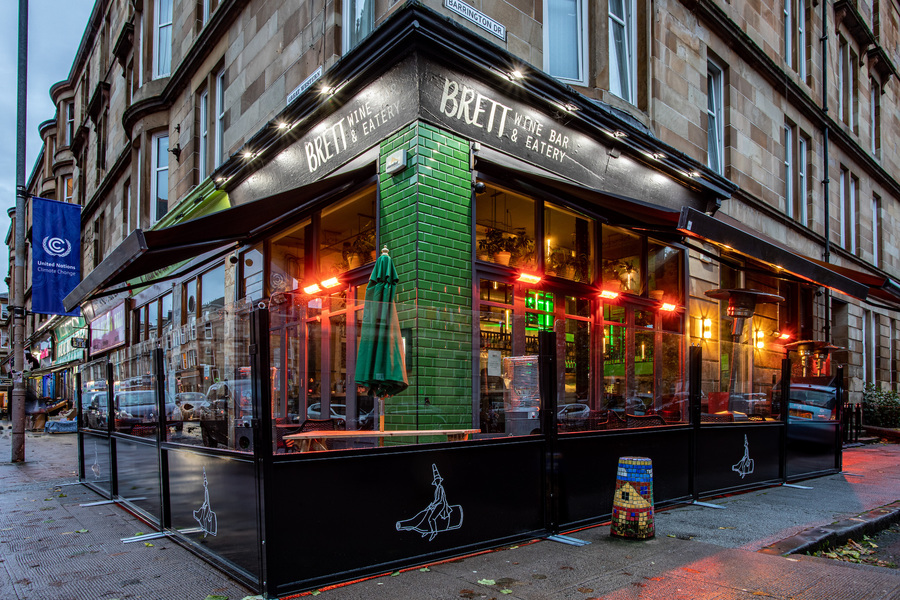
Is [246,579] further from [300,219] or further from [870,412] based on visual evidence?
[870,412]

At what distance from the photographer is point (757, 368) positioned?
33.5ft

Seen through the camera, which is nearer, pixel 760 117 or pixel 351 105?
pixel 351 105

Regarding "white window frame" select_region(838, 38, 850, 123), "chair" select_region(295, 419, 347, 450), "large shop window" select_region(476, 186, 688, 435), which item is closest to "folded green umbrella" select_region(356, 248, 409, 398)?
"chair" select_region(295, 419, 347, 450)

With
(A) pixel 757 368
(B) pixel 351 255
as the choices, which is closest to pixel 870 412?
(A) pixel 757 368

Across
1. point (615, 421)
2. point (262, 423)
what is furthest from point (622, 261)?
point (262, 423)

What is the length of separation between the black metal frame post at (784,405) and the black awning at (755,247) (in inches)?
75.0

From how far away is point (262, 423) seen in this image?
4.72 m

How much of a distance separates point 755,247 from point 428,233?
611 cm

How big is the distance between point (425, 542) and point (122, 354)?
17.7 ft

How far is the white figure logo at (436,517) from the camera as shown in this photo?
17.9 feet

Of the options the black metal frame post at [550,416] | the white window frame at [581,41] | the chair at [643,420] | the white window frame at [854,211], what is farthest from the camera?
the white window frame at [854,211]

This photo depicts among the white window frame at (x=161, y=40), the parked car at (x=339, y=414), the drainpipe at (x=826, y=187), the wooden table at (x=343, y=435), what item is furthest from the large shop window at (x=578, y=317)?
the white window frame at (x=161, y=40)

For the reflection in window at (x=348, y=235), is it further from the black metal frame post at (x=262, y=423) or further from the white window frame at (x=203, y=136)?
the white window frame at (x=203, y=136)

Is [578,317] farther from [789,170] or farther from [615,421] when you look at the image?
[789,170]
